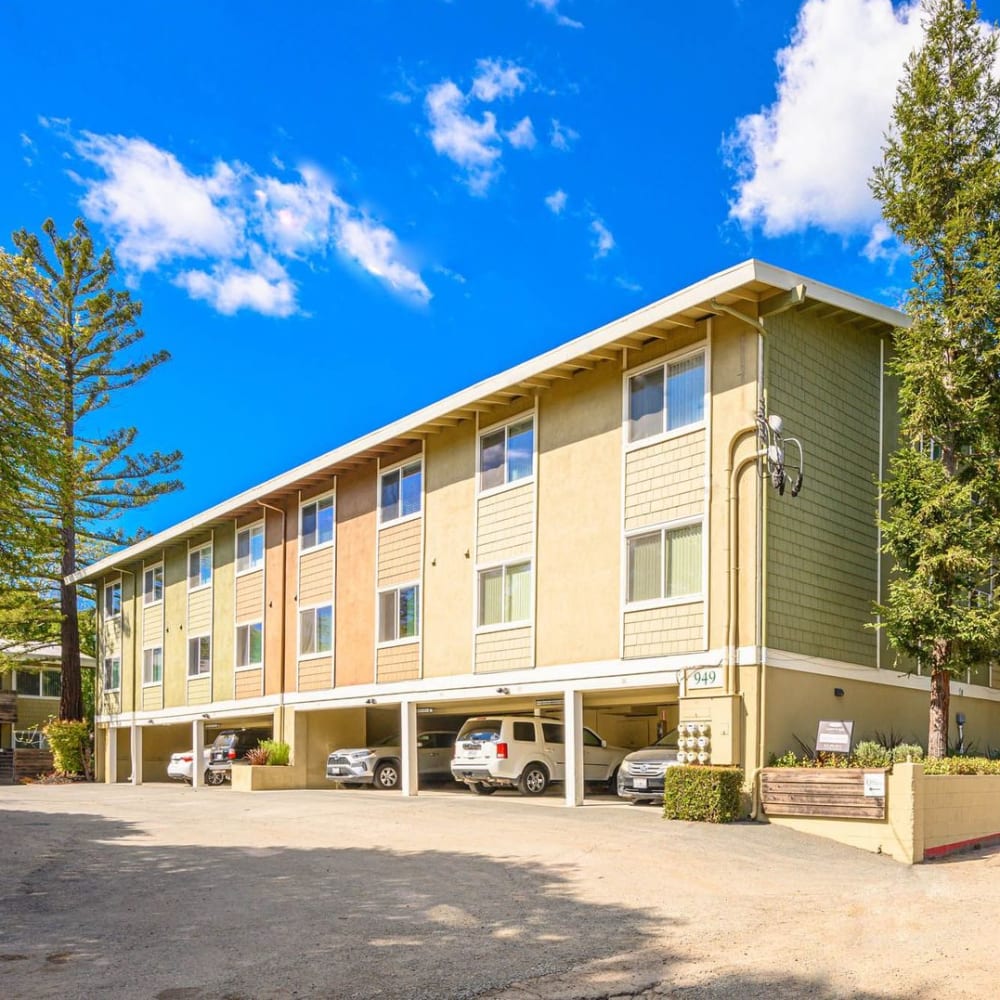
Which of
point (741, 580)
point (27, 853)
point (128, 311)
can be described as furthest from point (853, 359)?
point (128, 311)

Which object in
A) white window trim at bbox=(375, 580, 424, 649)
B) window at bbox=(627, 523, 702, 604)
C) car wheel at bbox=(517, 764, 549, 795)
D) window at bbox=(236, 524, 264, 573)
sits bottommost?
car wheel at bbox=(517, 764, 549, 795)

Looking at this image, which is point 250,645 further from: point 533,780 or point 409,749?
point 533,780

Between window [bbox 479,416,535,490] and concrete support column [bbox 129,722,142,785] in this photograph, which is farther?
concrete support column [bbox 129,722,142,785]

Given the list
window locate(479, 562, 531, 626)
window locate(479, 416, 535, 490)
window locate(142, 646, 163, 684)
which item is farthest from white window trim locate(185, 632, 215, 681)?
window locate(479, 416, 535, 490)

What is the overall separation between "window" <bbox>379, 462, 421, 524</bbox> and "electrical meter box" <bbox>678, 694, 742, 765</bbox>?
934 centimetres

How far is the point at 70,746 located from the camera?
1582 inches

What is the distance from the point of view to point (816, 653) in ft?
61.6

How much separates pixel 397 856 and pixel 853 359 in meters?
12.0

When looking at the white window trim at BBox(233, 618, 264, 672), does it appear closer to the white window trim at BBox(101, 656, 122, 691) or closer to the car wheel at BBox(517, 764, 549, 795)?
the white window trim at BBox(101, 656, 122, 691)

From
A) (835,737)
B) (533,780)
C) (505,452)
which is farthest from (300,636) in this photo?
(835,737)

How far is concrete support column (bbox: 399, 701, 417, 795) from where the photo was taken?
2447 cm

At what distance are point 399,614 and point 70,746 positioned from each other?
795 inches

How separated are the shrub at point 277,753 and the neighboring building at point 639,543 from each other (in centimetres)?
69

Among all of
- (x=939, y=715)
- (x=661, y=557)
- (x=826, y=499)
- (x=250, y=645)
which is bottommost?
(x=939, y=715)
